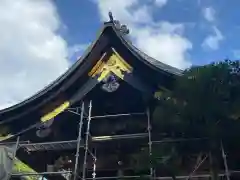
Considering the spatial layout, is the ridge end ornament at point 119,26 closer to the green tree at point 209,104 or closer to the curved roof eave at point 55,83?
the curved roof eave at point 55,83

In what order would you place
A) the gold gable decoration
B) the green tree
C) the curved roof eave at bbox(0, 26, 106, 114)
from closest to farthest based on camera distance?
1. the green tree
2. the gold gable decoration
3. the curved roof eave at bbox(0, 26, 106, 114)

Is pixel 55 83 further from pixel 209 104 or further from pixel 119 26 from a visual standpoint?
pixel 209 104

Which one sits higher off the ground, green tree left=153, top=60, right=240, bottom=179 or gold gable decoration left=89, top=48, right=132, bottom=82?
gold gable decoration left=89, top=48, right=132, bottom=82

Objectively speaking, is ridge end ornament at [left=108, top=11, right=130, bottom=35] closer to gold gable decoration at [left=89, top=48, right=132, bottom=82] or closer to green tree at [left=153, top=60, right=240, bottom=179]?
gold gable decoration at [left=89, top=48, right=132, bottom=82]

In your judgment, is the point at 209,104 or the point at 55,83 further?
the point at 55,83

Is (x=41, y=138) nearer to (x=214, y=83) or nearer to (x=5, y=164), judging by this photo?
(x=5, y=164)

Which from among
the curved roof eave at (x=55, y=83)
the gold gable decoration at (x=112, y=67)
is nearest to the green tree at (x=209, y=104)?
the gold gable decoration at (x=112, y=67)

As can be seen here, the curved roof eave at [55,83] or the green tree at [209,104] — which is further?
the curved roof eave at [55,83]

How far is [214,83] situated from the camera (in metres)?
7.24

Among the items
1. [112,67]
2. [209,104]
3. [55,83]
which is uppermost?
[112,67]

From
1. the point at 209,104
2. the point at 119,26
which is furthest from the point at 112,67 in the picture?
the point at 209,104

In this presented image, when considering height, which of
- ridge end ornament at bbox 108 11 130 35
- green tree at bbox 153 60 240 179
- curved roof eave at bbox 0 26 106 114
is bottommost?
green tree at bbox 153 60 240 179

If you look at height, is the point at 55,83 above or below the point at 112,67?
below

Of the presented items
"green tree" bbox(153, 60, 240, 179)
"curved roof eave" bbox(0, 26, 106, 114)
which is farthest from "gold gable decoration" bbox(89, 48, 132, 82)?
"green tree" bbox(153, 60, 240, 179)
